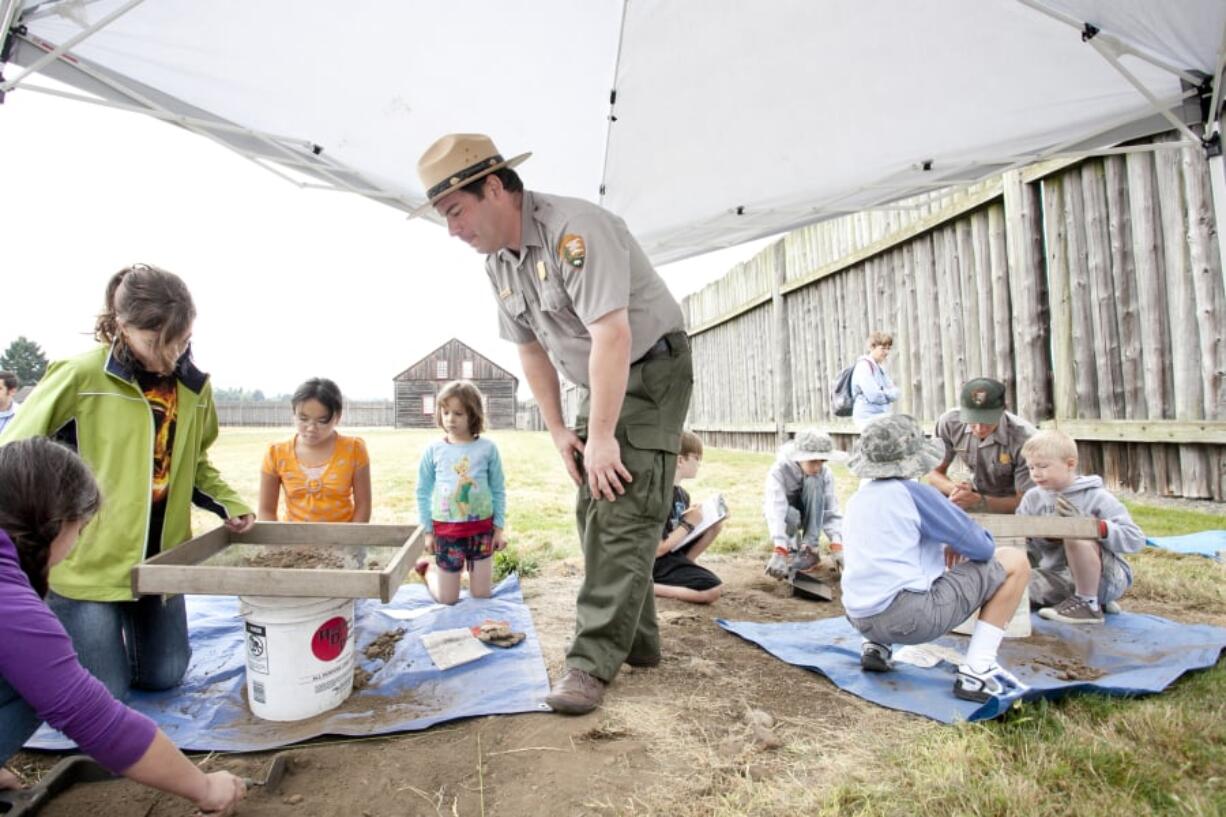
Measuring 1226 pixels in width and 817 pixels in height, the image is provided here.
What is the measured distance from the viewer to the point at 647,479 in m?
2.40

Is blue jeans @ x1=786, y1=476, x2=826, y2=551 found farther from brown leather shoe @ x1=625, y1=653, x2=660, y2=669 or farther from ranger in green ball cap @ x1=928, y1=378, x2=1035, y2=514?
brown leather shoe @ x1=625, y1=653, x2=660, y2=669

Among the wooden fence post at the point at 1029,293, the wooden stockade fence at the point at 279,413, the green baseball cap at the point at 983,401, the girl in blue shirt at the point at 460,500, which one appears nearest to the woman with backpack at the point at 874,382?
the wooden fence post at the point at 1029,293

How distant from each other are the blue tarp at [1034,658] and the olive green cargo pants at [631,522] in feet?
2.76

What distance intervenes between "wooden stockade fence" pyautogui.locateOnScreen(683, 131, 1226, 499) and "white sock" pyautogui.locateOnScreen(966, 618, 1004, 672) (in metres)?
2.54

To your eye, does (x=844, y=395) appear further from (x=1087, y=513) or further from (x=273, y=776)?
(x=273, y=776)

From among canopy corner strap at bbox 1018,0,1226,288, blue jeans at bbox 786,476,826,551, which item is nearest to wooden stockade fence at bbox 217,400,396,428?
blue jeans at bbox 786,476,826,551

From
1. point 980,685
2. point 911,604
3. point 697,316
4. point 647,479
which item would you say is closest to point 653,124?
point 647,479

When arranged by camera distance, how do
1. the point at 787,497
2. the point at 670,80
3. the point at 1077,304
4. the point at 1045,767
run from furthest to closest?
the point at 1077,304 → the point at 787,497 → the point at 670,80 → the point at 1045,767

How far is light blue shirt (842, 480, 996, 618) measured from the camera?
2.42 metres

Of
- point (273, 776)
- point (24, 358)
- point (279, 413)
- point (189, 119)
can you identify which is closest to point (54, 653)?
point (273, 776)

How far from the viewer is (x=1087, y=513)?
3.21 metres

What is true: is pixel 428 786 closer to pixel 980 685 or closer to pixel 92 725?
pixel 92 725

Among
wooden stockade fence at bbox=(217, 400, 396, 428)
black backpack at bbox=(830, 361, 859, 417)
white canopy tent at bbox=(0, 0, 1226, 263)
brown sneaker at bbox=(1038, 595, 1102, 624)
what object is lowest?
brown sneaker at bbox=(1038, 595, 1102, 624)

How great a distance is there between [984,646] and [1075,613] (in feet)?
3.68
